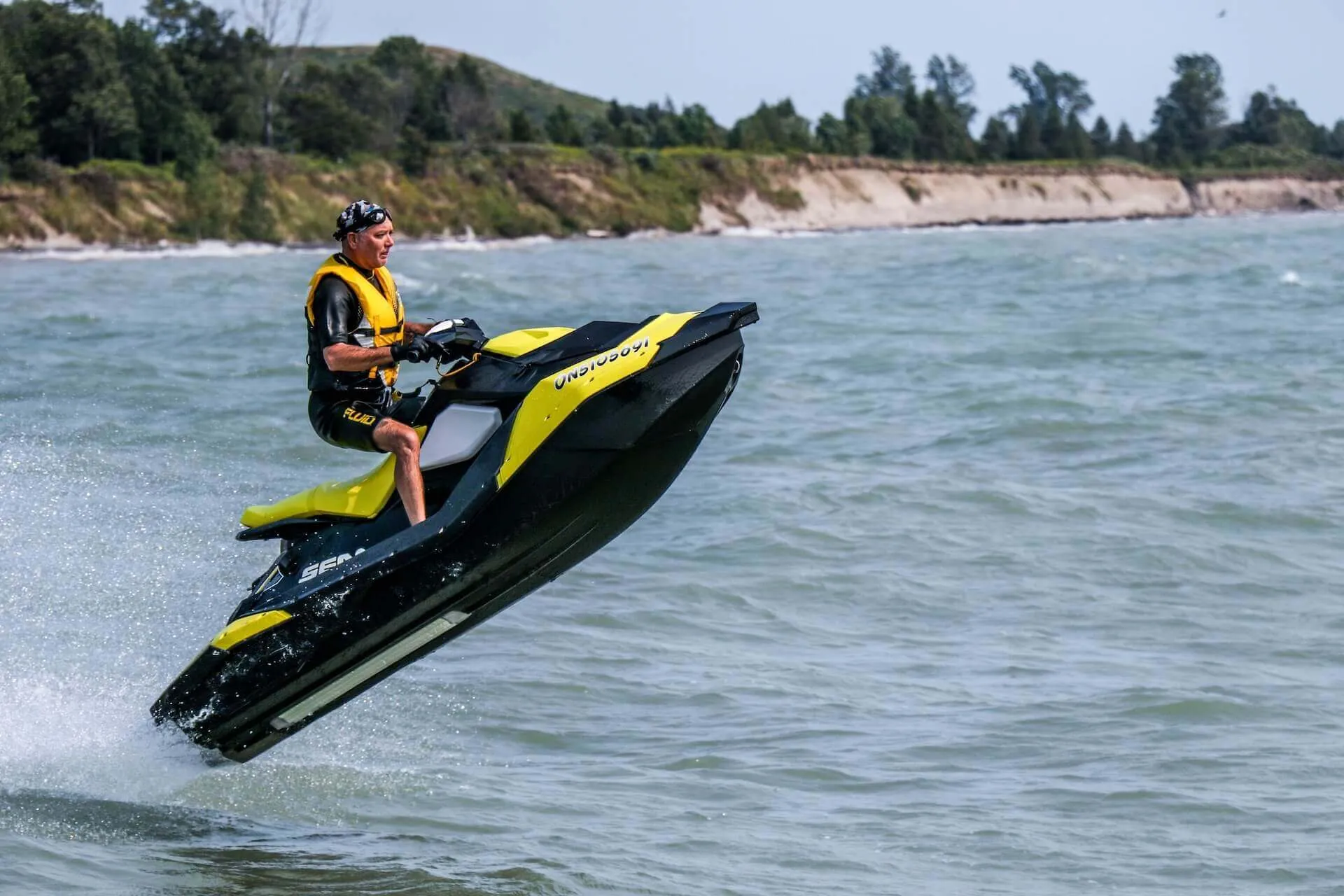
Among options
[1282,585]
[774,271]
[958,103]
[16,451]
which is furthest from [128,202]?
[958,103]

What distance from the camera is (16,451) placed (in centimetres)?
1138

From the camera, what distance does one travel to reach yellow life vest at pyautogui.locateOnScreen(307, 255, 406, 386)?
5.66 metres

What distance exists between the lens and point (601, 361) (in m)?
5.56

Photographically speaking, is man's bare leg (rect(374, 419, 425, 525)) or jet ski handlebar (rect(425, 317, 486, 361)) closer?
jet ski handlebar (rect(425, 317, 486, 361))

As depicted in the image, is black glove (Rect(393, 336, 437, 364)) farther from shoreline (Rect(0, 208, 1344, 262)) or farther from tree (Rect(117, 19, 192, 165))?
tree (Rect(117, 19, 192, 165))

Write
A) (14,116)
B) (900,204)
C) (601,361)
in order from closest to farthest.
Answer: (601,361) < (14,116) < (900,204)

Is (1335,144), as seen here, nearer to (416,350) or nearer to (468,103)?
(468,103)

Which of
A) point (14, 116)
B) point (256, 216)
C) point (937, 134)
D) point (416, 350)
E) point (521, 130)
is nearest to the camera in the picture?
point (416, 350)

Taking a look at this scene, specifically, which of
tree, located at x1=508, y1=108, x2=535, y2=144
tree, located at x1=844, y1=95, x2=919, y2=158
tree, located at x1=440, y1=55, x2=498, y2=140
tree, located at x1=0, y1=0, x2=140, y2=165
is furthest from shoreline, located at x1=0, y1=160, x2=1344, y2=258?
tree, located at x1=440, y1=55, x2=498, y2=140

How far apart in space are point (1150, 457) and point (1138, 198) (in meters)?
106

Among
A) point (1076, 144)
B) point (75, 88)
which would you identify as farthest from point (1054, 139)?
point (75, 88)

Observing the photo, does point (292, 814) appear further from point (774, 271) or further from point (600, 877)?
point (774, 271)

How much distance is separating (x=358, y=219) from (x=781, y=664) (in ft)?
11.7

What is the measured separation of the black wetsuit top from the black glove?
21cm
